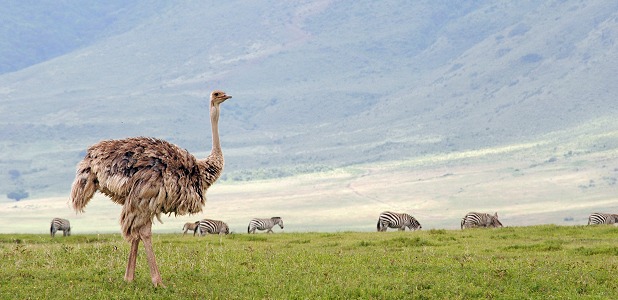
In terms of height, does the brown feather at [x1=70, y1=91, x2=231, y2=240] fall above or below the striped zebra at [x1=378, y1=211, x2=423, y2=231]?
below

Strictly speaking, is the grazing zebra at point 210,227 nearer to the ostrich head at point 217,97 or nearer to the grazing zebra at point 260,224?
the grazing zebra at point 260,224

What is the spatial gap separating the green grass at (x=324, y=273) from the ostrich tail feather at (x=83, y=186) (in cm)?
126

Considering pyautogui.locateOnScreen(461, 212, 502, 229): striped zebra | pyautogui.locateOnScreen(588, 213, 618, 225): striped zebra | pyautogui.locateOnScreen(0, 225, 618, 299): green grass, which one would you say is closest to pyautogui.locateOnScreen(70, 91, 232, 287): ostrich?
pyautogui.locateOnScreen(0, 225, 618, 299): green grass

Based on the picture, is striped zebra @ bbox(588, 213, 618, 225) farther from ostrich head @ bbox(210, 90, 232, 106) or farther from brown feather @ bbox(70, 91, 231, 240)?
brown feather @ bbox(70, 91, 231, 240)

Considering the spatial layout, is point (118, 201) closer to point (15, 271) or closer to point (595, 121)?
point (15, 271)

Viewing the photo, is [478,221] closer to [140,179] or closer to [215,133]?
[215,133]

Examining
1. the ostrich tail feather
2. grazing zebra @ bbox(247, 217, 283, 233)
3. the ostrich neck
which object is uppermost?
grazing zebra @ bbox(247, 217, 283, 233)

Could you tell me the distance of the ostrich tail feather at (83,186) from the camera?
1717 cm

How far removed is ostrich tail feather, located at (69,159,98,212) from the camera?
17.2 m

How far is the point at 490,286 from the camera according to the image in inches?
680

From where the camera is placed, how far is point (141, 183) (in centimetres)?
1691

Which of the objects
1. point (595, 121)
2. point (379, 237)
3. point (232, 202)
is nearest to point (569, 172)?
point (595, 121)

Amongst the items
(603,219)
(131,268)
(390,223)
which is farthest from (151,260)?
(603,219)

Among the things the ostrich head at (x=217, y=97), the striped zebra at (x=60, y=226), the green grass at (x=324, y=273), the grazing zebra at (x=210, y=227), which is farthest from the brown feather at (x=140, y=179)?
the striped zebra at (x=60, y=226)
